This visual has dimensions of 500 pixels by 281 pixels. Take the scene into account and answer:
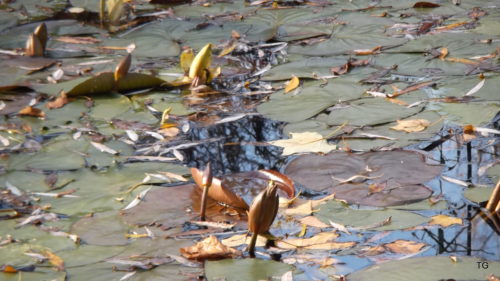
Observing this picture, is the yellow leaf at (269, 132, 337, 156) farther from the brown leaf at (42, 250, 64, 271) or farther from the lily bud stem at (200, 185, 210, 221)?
the brown leaf at (42, 250, 64, 271)

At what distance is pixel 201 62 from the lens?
313cm

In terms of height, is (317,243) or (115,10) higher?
(115,10)

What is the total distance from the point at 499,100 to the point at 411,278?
1.29 meters

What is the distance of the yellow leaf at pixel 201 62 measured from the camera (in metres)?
3.12

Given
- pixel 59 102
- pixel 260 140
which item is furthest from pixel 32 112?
pixel 260 140

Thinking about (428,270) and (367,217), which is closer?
(428,270)

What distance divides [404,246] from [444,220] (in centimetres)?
16

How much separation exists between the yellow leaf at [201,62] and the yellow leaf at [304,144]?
67cm

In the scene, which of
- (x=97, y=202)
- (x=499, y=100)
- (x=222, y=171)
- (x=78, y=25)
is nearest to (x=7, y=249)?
(x=97, y=202)

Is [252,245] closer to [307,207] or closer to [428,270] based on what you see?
[307,207]

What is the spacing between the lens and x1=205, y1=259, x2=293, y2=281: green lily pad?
174 cm

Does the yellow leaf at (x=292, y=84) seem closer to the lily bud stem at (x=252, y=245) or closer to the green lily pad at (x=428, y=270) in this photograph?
the lily bud stem at (x=252, y=245)

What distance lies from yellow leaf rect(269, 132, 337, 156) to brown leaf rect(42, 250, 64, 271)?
0.85 metres

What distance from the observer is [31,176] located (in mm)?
2330
